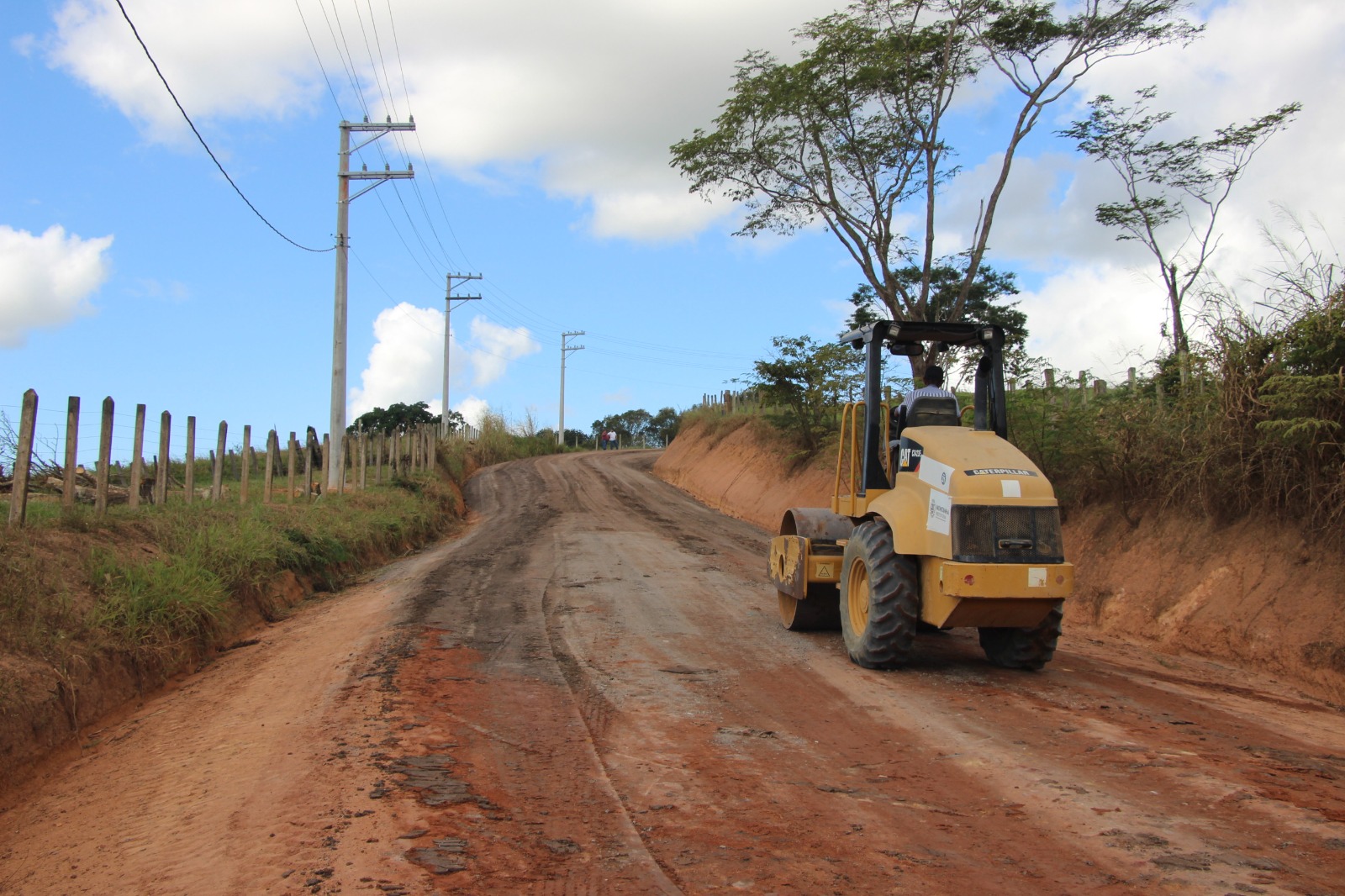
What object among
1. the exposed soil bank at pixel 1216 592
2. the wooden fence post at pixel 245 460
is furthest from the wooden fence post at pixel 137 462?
the exposed soil bank at pixel 1216 592

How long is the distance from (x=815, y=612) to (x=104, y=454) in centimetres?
862

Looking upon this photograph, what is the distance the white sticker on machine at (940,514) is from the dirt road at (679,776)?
1.29m

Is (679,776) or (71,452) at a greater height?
(71,452)

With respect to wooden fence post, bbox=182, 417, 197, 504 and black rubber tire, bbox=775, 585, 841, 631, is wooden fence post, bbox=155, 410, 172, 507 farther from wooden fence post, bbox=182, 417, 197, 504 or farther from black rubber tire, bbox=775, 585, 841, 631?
black rubber tire, bbox=775, 585, 841, 631

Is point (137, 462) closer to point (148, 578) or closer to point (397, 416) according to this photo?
point (148, 578)

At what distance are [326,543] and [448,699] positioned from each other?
8333 mm

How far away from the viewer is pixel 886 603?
7.85 metres

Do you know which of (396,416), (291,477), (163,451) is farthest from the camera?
(396,416)

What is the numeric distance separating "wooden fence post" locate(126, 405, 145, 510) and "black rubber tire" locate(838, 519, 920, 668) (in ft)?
30.7

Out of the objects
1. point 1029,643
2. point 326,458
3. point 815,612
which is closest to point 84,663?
point 815,612

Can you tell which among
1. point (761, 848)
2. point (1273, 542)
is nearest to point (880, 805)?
point (761, 848)

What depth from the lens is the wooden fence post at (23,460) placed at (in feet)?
30.2

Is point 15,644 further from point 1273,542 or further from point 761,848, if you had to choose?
point 1273,542

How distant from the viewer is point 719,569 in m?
14.6
